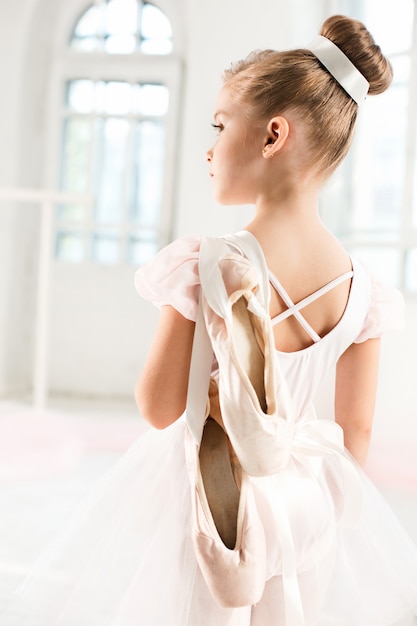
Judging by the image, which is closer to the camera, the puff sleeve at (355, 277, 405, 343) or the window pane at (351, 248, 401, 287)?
the puff sleeve at (355, 277, 405, 343)

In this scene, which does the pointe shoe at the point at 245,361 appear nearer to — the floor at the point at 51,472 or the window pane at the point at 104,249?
the floor at the point at 51,472

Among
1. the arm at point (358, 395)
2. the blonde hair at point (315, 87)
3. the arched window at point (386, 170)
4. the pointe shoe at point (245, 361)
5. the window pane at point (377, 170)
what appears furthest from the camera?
the window pane at point (377, 170)

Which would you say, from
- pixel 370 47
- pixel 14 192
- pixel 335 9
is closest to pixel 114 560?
pixel 370 47

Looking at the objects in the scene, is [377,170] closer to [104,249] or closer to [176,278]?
[104,249]

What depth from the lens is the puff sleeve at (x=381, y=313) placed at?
847mm

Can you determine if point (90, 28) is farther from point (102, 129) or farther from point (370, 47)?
point (370, 47)

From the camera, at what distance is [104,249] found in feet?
13.1

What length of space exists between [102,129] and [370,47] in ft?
10.9

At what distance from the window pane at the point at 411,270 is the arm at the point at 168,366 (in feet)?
7.54

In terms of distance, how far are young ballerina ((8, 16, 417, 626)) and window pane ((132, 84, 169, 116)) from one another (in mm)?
3220

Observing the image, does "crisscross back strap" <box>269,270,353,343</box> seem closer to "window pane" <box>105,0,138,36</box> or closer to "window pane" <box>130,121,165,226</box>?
"window pane" <box>130,121,165,226</box>

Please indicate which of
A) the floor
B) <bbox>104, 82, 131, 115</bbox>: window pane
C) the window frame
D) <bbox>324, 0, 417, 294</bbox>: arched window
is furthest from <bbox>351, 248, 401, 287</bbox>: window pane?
<bbox>104, 82, 131, 115</bbox>: window pane

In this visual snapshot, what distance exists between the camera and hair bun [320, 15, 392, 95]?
0.78 meters

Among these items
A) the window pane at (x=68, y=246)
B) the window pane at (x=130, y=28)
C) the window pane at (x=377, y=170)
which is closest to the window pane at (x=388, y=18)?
the window pane at (x=377, y=170)
